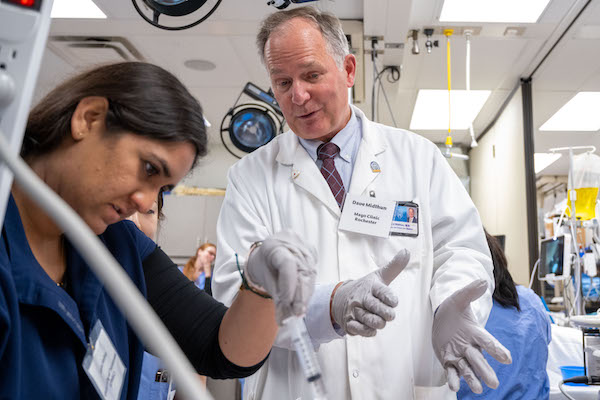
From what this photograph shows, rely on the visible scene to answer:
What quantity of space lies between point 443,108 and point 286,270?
5466mm

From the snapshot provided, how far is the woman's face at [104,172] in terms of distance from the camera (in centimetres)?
79

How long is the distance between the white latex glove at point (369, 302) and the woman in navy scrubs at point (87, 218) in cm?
14

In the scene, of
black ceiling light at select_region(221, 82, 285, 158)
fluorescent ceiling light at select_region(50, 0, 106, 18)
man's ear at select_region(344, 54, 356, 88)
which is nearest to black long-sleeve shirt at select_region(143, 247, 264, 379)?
man's ear at select_region(344, 54, 356, 88)

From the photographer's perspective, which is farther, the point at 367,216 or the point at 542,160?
the point at 542,160

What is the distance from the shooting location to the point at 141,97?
0.85 meters

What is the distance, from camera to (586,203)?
3371mm

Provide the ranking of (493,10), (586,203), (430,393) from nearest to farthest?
(430,393), (586,203), (493,10)

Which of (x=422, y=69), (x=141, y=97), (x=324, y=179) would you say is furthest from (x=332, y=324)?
(x=422, y=69)

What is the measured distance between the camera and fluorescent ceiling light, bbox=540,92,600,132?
16.9 feet

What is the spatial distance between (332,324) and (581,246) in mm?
3531

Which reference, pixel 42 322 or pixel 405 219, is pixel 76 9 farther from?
pixel 42 322

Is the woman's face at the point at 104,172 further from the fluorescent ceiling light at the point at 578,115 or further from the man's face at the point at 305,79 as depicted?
the fluorescent ceiling light at the point at 578,115

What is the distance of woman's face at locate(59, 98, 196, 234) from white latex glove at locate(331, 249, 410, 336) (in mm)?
420

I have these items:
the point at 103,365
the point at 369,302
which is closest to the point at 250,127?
the point at 369,302
